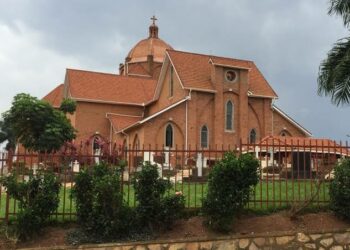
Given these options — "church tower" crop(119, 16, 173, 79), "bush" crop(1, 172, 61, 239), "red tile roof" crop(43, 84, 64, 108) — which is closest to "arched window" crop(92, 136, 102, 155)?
"bush" crop(1, 172, 61, 239)

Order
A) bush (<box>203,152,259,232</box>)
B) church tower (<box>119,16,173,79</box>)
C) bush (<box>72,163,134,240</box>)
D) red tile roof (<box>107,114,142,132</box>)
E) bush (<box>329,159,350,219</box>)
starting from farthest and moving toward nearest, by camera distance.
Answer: church tower (<box>119,16,173,79</box>), red tile roof (<box>107,114,142,132</box>), bush (<box>329,159,350,219</box>), bush (<box>203,152,259,232</box>), bush (<box>72,163,134,240</box>)

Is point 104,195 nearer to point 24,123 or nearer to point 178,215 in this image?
point 178,215

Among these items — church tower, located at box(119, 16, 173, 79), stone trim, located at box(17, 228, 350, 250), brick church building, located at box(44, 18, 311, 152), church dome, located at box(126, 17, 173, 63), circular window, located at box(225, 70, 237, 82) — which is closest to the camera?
stone trim, located at box(17, 228, 350, 250)

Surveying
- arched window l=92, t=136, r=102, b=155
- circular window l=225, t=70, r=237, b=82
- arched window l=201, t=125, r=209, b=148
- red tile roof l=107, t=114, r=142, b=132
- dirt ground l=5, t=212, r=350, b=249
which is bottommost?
dirt ground l=5, t=212, r=350, b=249

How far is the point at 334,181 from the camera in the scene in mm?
10867

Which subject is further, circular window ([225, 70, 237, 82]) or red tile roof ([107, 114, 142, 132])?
red tile roof ([107, 114, 142, 132])

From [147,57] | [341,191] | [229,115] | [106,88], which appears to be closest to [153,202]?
[341,191]

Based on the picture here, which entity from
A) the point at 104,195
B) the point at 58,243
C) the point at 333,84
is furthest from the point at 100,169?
the point at 333,84

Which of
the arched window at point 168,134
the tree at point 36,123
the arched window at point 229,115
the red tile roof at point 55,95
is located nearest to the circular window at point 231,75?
the arched window at point 229,115

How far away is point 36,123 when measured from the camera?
3238 centimetres

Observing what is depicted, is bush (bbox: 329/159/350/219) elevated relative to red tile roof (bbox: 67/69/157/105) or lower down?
lower down

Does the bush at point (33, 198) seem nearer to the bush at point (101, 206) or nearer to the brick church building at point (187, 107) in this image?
the bush at point (101, 206)

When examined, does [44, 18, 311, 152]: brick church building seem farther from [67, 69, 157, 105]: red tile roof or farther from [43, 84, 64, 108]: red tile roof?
[43, 84, 64, 108]: red tile roof

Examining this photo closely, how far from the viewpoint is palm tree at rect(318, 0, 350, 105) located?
14211mm
